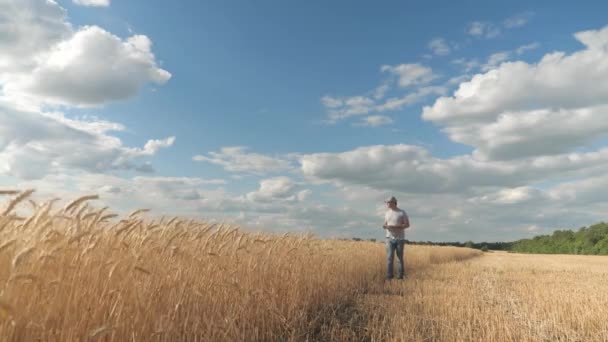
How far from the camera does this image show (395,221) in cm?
1211

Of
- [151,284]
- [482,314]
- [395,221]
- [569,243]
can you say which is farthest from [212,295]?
[569,243]

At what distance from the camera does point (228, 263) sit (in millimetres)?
6164

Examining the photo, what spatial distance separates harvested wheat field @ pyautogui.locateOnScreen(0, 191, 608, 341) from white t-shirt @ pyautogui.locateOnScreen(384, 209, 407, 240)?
5.29 feet

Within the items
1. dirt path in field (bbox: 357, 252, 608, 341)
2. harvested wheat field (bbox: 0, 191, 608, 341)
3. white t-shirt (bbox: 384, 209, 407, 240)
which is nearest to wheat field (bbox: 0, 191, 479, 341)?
harvested wheat field (bbox: 0, 191, 608, 341)

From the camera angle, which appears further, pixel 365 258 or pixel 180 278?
pixel 365 258

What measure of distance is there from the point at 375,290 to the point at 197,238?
17.6 feet

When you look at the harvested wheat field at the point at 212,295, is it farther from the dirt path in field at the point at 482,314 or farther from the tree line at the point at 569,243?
the tree line at the point at 569,243

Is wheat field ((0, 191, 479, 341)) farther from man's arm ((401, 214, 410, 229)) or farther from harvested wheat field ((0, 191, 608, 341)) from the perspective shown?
man's arm ((401, 214, 410, 229))

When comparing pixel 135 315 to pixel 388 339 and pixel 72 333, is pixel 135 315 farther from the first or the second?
pixel 388 339

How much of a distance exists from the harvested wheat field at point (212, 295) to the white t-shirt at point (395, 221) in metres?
1.61

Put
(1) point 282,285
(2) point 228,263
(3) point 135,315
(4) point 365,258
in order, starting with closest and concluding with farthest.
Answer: (3) point 135,315 < (2) point 228,263 < (1) point 282,285 < (4) point 365,258

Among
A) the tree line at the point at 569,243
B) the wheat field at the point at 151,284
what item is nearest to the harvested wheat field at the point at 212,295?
the wheat field at the point at 151,284

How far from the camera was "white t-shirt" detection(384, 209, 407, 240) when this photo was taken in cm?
1209

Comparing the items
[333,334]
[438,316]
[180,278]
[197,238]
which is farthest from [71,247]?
[438,316]
